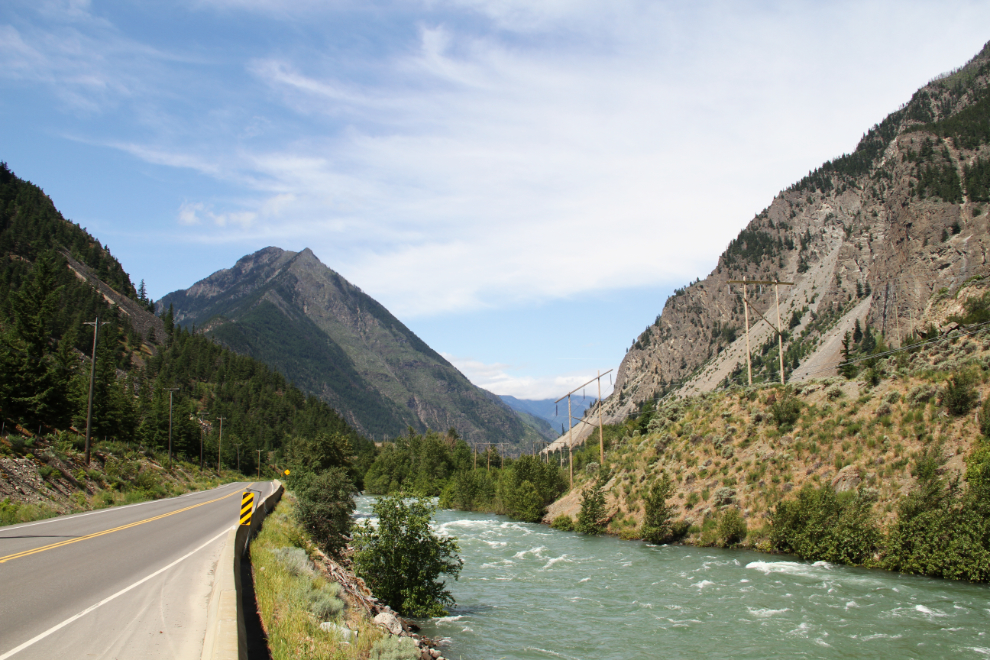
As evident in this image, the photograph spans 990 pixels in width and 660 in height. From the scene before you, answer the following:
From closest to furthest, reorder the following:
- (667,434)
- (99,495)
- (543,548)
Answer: (99,495) → (543,548) → (667,434)

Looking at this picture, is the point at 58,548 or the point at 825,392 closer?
the point at 58,548

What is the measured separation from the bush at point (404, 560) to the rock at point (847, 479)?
77.2 ft

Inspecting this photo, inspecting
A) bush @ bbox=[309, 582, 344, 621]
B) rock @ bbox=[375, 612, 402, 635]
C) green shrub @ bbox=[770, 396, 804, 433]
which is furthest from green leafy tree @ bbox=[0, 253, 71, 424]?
green shrub @ bbox=[770, 396, 804, 433]

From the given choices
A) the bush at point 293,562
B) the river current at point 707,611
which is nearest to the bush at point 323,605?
the bush at point 293,562

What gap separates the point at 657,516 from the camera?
41.3 m

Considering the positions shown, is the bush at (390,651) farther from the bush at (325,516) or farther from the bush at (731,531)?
the bush at (731,531)

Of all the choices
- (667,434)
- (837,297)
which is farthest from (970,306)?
(837,297)

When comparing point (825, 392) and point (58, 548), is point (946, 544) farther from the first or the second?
point (58, 548)

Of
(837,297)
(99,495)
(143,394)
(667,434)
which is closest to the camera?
(99,495)

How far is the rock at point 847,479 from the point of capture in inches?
1299

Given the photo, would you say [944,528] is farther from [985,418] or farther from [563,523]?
[563,523]

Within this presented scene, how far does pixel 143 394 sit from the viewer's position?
9981 cm

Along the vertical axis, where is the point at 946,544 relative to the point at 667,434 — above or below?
below

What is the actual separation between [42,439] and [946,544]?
49320 mm
